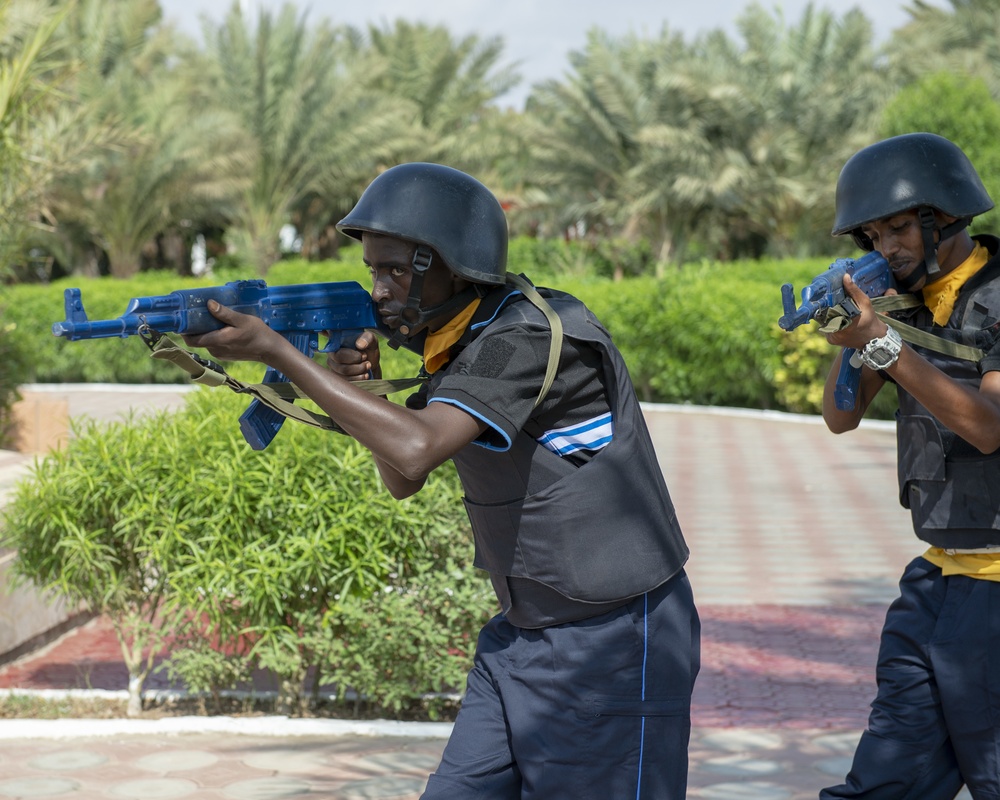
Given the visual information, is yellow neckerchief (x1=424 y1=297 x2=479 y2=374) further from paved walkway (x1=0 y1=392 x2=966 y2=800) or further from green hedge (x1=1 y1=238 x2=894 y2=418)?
green hedge (x1=1 y1=238 x2=894 y2=418)

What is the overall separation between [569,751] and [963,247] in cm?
142

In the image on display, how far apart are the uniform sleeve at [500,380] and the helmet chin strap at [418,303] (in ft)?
0.42

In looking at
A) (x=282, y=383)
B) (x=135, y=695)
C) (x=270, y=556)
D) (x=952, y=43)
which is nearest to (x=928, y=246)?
(x=282, y=383)

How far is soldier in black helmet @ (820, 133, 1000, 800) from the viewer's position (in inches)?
111

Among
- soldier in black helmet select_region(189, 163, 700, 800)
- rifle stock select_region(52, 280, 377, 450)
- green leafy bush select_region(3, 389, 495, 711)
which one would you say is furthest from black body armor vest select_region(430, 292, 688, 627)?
green leafy bush select_region(3, 389, 495, 711)

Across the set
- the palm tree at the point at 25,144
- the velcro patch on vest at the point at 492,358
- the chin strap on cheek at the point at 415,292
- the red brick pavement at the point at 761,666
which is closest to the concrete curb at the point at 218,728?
the red brick pavement at the point at 761,666

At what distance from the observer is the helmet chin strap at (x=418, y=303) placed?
237 centimetres

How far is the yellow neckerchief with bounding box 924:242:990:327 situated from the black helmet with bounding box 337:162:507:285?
105 centimetres

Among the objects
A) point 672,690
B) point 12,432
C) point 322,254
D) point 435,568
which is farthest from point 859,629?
point 322,254

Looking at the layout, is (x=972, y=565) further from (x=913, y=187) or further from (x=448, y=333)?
(x=448, y=333)

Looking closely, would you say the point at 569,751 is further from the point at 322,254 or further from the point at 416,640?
the point at 322,254

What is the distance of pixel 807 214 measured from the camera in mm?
27781

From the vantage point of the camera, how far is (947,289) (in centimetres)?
292

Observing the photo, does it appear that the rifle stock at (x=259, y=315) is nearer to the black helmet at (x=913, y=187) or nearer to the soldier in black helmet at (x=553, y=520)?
the soldier in black helmet at (x=553, y=520)
